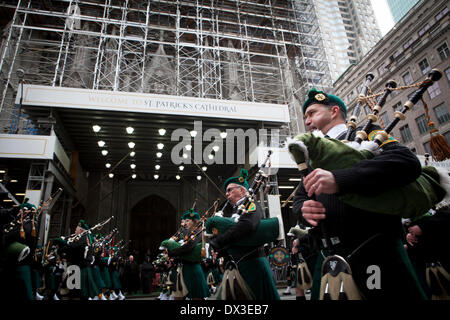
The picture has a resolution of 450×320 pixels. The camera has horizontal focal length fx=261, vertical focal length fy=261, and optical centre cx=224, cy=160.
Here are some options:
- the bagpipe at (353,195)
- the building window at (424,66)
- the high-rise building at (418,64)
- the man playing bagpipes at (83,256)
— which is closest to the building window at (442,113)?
the high-rise building at (418,64)

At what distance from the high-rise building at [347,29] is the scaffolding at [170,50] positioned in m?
38.2

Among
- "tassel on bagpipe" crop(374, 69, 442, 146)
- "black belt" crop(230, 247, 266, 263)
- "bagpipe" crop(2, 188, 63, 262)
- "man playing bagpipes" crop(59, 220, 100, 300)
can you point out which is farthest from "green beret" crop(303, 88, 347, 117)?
"man playing bagpipes" crop(59, 220, 100, 300)

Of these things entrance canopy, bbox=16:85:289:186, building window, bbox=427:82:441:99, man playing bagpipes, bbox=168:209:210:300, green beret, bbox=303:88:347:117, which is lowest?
man playing bagpipes, bbox=168:209:210:300

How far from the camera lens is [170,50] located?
77.0 feet

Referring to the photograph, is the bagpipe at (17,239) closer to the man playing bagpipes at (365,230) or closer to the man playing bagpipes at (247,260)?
the man playing bagpipes at (247,260)

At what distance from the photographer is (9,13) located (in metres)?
20.4

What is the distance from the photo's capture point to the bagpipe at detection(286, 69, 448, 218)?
4.36 ft

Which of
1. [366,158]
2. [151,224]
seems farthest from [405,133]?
[366,158]

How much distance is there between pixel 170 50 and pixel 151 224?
50.5ft

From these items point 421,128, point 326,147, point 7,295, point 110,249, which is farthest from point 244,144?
point 421,128

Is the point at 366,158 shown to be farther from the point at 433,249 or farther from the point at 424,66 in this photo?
the point at 424,66

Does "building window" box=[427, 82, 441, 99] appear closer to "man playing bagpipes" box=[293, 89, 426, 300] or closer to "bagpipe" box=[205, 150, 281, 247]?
"bagpipe" box=[205, 150, 281, 247]

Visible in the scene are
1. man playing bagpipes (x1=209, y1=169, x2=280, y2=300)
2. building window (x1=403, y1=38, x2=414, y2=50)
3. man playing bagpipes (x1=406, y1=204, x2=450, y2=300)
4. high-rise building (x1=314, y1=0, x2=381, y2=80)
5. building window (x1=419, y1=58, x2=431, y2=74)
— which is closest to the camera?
man playing bagpipes (x1=209, y1=169, x2=280, y2=300)

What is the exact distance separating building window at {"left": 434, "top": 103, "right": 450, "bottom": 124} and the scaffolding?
34.0 ft
